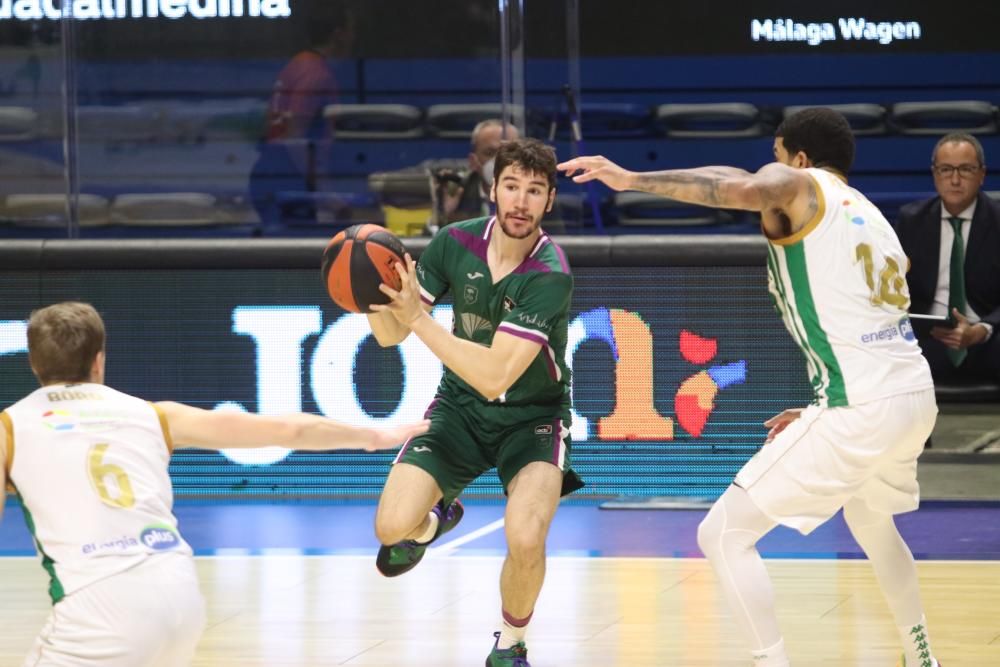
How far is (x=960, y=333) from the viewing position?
8305 millimetres

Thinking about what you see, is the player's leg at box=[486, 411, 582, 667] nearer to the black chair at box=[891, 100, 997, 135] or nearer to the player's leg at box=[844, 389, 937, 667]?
the player's leg at box=[844, 389, 937, 667]

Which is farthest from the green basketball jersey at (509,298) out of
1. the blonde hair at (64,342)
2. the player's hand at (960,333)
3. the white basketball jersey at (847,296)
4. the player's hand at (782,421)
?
the player's hand at (960,333)

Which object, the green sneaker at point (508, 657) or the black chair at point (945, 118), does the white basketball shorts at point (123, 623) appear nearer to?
the green sneaker at point (508, 657)

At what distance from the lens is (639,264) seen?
27.6 ft

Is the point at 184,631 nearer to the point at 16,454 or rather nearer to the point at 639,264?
the point at 16,454

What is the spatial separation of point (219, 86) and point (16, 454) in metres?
5.97

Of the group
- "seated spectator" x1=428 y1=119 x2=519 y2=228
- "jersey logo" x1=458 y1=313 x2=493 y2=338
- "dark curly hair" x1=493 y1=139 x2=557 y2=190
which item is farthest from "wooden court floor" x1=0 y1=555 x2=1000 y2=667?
"seated spectator" x1=428 y1=119 x2=519 y2=228

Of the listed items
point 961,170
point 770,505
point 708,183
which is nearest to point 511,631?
point 770,505

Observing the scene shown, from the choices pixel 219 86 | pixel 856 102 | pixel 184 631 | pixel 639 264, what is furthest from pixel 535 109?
pixel 184 631

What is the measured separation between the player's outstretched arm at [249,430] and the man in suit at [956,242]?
526 cm

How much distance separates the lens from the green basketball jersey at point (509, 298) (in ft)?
17.9

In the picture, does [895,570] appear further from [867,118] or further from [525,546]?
[867,118]

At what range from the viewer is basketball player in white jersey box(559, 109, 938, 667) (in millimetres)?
4711

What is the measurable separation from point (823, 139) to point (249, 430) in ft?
7.01
